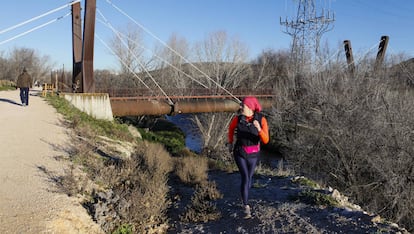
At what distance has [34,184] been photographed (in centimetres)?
656

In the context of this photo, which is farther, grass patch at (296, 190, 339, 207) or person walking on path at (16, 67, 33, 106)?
person walking on path at (16, 67, 33, 106)

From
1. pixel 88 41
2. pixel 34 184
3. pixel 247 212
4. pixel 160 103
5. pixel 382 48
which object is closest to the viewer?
pixel 247 212

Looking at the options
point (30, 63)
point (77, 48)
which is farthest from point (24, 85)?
point (30, 63)

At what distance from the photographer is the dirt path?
5.11 meters

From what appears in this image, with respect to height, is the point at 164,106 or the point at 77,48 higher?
the point at 77,48

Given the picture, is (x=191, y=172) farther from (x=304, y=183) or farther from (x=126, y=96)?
(x=126, y=96)

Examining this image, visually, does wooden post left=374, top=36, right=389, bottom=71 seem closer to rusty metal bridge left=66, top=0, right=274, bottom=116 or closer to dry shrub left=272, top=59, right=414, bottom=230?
dry shrub left=272, top=59, right=414, bottom=230

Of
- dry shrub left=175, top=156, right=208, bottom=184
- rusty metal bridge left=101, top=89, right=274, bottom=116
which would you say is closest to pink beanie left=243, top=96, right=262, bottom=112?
dry shrub left=175, top=156, right=208, bottom=184

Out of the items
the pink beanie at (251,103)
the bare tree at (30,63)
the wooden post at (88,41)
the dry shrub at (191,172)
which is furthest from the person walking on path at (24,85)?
the bare tree at (30,63)

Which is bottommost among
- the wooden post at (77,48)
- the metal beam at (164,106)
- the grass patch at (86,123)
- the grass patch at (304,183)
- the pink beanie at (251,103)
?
the grass patch at (304,183)

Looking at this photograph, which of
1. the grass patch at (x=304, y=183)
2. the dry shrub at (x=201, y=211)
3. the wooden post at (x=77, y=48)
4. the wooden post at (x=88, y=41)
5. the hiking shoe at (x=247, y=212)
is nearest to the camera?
the hiking shoe at (x=247, y=212)

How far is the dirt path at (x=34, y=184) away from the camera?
5.11 meters

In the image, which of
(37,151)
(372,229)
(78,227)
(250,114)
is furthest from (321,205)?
(37,151)

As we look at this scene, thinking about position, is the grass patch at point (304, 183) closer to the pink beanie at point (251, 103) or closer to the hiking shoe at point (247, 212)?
the hiking shoe at point (247, 212)
